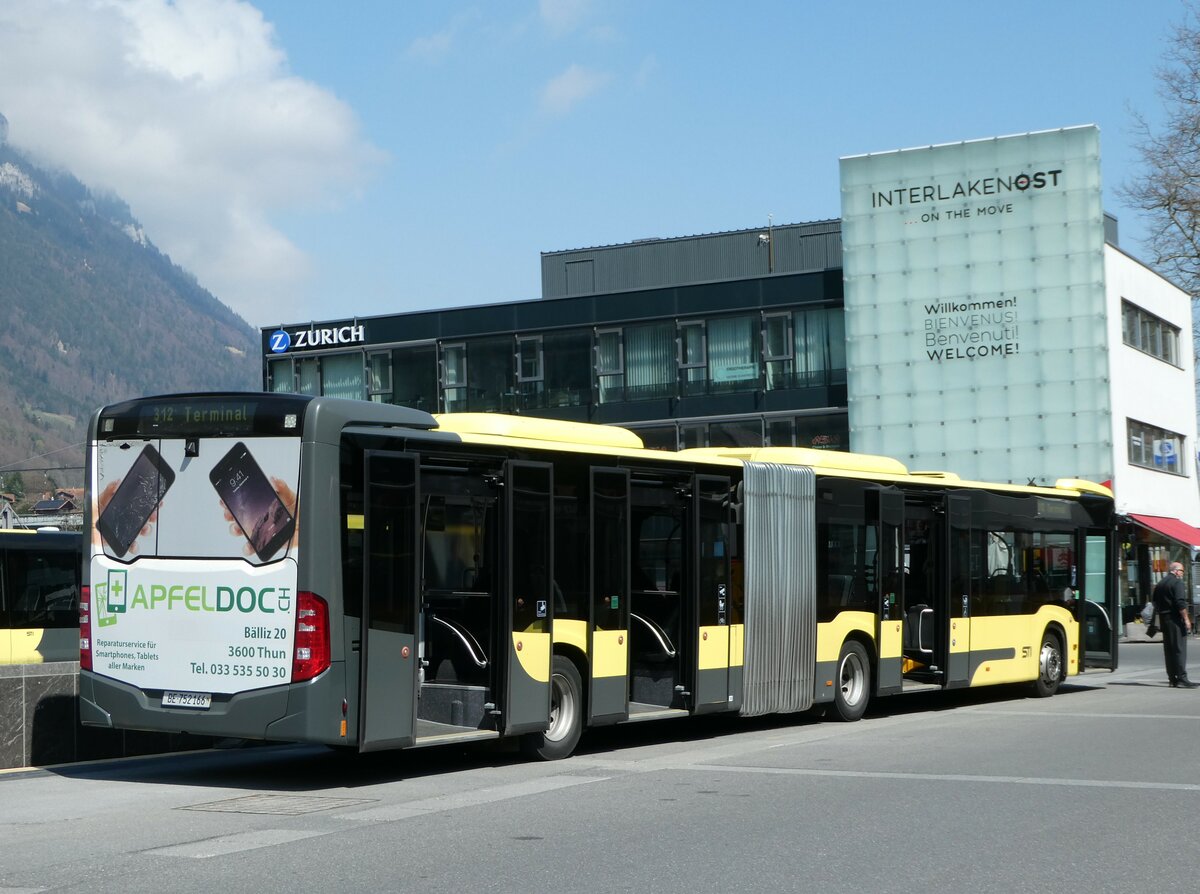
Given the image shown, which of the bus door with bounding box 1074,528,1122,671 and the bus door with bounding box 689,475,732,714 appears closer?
the bus door with bounding box 689,475,732,714

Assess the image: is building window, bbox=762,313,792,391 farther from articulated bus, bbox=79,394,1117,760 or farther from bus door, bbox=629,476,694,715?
bus door, bbox=629,476,694,715

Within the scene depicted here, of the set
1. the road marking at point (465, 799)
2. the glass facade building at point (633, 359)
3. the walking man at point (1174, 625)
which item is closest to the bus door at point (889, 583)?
the walking man at point (1174, 625)

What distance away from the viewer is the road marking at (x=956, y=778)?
1188 centimetres

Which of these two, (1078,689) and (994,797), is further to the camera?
(1078,689)

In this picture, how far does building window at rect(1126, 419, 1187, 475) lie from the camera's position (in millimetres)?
47844

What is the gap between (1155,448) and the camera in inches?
1962

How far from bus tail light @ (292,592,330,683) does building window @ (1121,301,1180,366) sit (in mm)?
40060

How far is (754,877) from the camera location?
27.1 feet

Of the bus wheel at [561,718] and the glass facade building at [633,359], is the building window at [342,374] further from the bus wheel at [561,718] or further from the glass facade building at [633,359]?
the bus wheel at [561,718]

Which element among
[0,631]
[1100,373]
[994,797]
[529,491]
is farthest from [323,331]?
[994,797]

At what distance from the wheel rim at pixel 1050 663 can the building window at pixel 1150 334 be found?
27325 mm

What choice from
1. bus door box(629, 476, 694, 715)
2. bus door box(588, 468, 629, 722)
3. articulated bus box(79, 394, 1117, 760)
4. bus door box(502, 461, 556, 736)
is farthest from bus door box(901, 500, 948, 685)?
bus door box(502, 461, 556, 736)

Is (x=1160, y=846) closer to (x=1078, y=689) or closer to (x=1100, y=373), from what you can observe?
(x=1078, y=689)

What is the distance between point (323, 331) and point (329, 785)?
149ft
